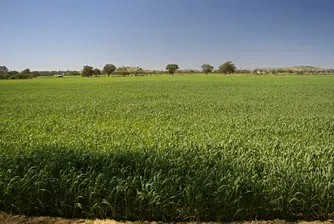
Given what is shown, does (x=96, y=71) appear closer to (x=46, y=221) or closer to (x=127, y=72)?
(x=127, y=72)

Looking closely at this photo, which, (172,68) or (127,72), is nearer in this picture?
(127,72)

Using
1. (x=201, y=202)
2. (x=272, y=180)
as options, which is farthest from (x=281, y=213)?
(x=201, y=202)

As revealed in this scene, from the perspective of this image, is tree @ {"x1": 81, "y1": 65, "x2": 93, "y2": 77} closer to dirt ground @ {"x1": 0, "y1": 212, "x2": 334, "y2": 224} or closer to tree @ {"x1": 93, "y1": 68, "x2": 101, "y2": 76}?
tree @ {"x1": 93, "y1": 68, "x2": 101, "y2": 76}

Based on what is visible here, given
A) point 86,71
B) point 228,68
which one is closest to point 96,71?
Answer: point 86,71

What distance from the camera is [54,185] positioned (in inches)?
221

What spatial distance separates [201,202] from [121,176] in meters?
2.28

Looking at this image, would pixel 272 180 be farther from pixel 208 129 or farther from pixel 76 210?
pixel 208 129

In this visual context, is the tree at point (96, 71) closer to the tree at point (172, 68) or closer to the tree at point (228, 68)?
the tree at point (172, 68)

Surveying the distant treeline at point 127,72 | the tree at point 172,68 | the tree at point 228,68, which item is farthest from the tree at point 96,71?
the tree at point 228,68

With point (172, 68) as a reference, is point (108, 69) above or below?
below

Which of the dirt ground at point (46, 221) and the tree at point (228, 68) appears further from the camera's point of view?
the tree at point (228, 68)

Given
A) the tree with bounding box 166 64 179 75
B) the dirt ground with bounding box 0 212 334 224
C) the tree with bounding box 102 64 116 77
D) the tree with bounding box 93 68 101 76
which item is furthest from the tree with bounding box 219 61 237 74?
the dirt ground with bounding box 0 212 334 224

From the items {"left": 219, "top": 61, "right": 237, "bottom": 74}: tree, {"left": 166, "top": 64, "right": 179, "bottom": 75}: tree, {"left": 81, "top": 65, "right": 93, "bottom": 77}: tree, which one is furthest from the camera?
{"left": 219, "top": 61, "right": 237, "bottom": 74}: tree

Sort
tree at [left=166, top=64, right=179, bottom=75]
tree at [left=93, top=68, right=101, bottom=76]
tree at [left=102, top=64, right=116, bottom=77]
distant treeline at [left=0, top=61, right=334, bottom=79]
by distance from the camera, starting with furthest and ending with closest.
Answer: tree at [left=102, top=64, right=116, bottom=77]
tree at [left=166, top=64, right=179, bottom=75]
tree at [left=93, top=68, right=101, bottom=76]
distant treeline at [left=0, top=61, right=334, bottom=79]
